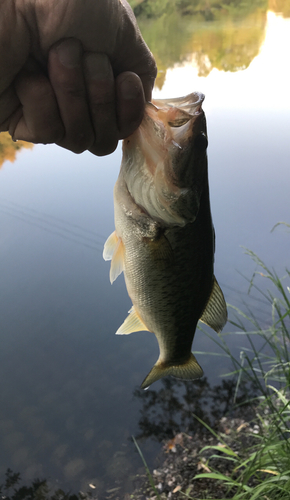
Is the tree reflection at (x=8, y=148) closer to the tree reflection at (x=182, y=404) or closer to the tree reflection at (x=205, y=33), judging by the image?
the tree reflection at (x=205, y=33)

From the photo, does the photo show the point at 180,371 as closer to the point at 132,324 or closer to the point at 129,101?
the point at 132,324

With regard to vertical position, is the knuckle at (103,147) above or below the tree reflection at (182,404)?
above

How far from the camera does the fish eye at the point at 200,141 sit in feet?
3.54

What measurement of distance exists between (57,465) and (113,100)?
3.07m

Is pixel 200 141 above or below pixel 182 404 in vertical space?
above

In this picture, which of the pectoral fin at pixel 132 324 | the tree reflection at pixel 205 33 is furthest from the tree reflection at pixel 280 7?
the pectoral fin at pixel 132 324

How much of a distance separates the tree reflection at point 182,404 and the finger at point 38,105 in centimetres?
293

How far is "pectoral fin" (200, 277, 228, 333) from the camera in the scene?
1507 millimetres

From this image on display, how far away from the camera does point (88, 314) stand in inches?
152

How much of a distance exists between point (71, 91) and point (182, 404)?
3.13 m

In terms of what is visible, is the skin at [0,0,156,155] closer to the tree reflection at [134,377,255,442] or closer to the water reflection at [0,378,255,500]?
the water reflection at [0,378,255,500]

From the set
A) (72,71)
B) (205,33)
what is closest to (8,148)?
(72,71)

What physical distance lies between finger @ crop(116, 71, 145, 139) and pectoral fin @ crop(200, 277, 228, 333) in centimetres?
79

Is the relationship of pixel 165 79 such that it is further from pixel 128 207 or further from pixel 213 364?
pixel 128 207
